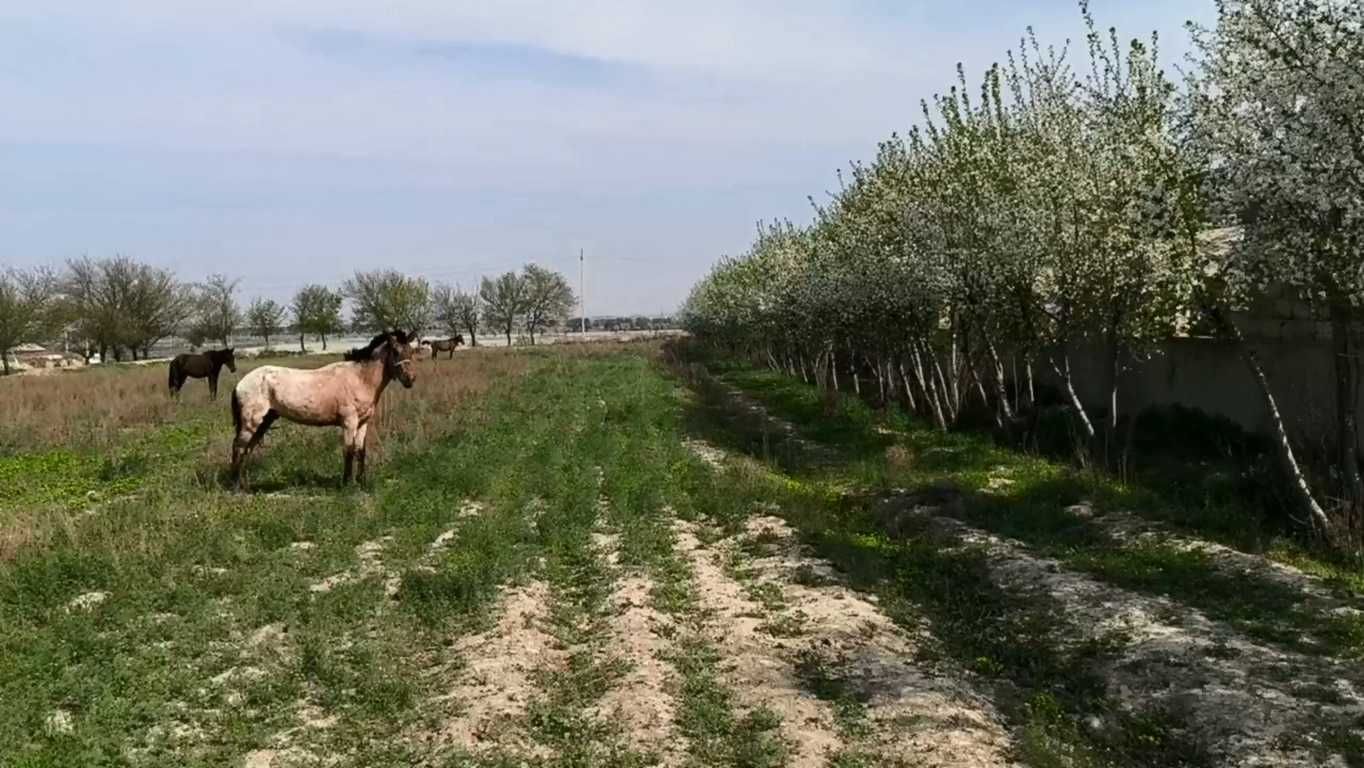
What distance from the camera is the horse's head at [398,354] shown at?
13391mm

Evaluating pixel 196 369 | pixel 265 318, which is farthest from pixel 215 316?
pixel 196 369

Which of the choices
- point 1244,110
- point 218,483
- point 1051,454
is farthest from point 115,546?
point 1051,454

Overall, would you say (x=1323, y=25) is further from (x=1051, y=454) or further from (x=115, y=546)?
(x=115, y=546)

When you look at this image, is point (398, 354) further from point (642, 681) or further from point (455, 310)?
point (455, 310)

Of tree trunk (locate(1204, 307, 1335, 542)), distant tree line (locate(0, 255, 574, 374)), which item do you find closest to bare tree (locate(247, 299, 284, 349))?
distant tree line (locate(0, 255, 574, 374))

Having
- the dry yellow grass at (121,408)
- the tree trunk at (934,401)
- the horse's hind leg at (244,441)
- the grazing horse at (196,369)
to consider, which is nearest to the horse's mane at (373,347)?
the horse's hind leg at (244,441)

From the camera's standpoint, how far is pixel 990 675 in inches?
259

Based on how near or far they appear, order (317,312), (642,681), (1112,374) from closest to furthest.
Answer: (642,681), (1112,374), (317,312)

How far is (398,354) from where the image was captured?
13.5 metres

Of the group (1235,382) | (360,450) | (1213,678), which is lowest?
(1213,678)

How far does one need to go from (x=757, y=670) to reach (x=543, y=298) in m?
102

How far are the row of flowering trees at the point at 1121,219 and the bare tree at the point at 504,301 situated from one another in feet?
272

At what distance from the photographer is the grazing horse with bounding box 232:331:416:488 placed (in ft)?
41.3

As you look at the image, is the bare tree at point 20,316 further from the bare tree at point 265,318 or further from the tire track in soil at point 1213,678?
the tire track in soil at point 1213,678
